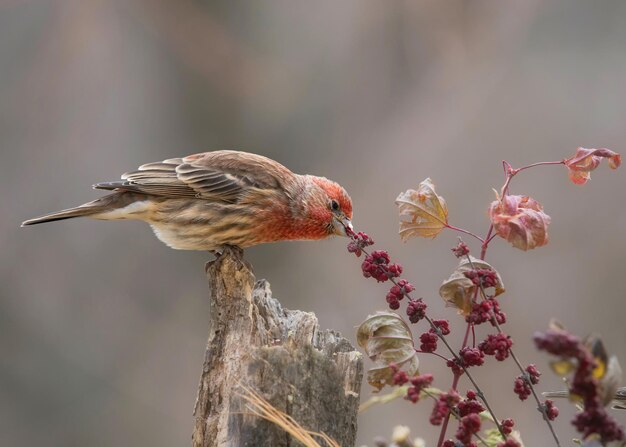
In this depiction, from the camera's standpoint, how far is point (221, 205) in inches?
159

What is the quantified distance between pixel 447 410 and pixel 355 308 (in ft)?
15.5

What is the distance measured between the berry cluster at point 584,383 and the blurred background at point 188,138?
4.69m

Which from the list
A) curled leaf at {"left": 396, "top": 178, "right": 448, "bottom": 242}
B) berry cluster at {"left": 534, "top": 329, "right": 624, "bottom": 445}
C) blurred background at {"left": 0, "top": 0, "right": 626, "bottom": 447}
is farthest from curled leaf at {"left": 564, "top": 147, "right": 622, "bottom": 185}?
blurred background at {"left": 0, "top": 0, "right": 626, "bottom": 447}

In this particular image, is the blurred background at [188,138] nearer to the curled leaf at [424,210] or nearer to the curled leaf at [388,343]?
the curled leaf at [424,210]

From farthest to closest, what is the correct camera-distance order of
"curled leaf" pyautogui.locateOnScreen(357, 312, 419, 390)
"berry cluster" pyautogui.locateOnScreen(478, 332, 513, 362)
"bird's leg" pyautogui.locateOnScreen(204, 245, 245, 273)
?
"bird's leg" pyautogui.locateOnScreen(204, 245, 245, 273), "curled leaf" pyautogui.locateOnScreen(357, 312, 419, 390), "berry cluster" pyautogui.locateOnScreen(478, 332, 513, 362)

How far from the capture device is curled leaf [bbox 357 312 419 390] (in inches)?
78.9

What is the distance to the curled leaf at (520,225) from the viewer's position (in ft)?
6.39

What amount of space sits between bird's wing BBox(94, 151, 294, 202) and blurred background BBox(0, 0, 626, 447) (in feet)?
7.46

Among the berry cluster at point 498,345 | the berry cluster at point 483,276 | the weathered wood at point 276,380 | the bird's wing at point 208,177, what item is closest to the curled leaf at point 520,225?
the berry cluster at point 483,276

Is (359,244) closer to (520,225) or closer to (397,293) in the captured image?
(397,293)

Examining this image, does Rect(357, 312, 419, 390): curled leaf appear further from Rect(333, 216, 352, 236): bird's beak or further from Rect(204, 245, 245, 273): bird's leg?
Rect(333, 216, 352, 236): bird's beak

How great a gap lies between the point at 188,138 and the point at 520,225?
17.3 feet

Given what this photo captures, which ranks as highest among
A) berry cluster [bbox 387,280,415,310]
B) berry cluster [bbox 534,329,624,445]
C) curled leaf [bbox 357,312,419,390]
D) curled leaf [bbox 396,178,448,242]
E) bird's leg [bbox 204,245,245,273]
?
bird's leg [bbox 204,245,245,273]

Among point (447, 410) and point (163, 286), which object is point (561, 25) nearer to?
point (163, 286)
